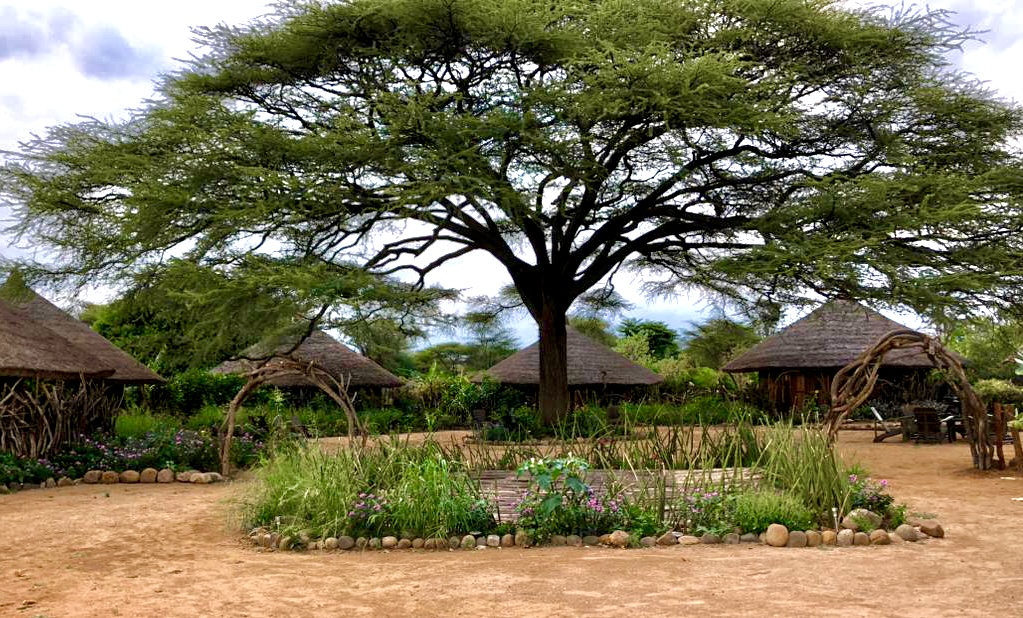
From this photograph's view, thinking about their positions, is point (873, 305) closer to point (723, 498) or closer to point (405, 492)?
point (723, 498)

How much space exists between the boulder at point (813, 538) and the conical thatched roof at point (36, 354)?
34.6 ft

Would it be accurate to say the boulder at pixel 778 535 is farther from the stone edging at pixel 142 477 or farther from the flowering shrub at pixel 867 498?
the stone edging at pixel 142 477

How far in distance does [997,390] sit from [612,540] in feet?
42.4

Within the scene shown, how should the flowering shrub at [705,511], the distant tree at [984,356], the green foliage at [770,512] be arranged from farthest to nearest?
1. the distant tree at [984,356]
2. the flowering shrub at [705,511]
3. the green foliage at [770,512]

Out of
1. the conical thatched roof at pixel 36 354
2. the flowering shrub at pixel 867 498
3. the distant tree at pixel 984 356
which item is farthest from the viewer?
the distant tree at pixel 984 356

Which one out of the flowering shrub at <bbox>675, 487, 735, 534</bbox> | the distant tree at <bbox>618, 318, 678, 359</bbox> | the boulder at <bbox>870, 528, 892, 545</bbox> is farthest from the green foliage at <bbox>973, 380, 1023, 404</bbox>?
the distant tree at <bbox>618, 318, 678, 359</bbox>

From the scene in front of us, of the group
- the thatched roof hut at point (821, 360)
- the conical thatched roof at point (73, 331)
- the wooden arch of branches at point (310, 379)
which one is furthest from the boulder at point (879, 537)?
the thatched roof hut at point (821, 360)

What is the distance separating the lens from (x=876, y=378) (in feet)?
35.3

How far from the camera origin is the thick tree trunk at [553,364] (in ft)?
65.6

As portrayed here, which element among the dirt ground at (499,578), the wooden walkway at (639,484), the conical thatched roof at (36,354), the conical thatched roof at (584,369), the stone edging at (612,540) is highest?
the conical thatched roof at (584,369)

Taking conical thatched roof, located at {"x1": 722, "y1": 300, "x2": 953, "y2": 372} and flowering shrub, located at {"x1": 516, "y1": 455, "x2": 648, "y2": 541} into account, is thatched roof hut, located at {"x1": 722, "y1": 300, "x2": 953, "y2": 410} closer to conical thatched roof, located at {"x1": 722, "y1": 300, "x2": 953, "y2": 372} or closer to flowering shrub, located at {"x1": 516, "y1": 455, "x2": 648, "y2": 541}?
conical thatched roof, located at {"x1": 722, "y1": 300, "x2": 953, "y2": 372}

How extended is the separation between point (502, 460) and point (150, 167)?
992 centimetres

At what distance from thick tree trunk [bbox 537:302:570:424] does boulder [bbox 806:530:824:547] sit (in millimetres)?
12463

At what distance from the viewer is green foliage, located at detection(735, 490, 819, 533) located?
7707mm
